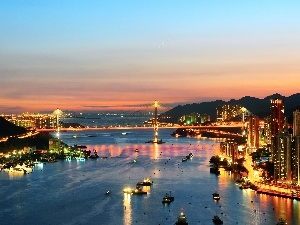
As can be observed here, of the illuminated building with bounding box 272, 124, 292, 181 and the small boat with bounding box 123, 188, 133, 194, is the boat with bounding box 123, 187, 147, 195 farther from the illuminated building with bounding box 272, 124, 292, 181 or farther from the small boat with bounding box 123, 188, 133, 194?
the illuminated building with bounding box 272, 124, 292, 181

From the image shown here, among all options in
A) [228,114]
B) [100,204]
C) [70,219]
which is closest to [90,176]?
[100,204]

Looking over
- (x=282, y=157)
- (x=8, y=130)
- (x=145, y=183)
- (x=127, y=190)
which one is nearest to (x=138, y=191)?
(x=127, y=190)

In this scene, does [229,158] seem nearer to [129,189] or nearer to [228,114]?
[129,189]

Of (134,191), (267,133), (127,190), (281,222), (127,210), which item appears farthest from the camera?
(267,133)

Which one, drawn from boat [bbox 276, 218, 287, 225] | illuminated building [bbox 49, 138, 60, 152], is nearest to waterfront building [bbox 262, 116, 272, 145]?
illuminated building [bbox 49, 138, 60, 152]

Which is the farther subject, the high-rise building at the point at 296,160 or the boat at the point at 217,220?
the high-rise building at the point at 296,160

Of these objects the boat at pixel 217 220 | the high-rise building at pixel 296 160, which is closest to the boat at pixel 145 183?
the high-rise building at pixel 296 160

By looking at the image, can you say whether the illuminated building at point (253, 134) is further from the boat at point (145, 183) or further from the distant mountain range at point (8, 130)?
the distant mountain range at point (8, 130)

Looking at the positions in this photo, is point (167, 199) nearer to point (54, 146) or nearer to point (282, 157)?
point (282, 157)

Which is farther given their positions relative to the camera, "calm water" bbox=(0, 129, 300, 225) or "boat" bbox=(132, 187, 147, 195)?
"boat" bbox=(132, 187, 147, 195)
